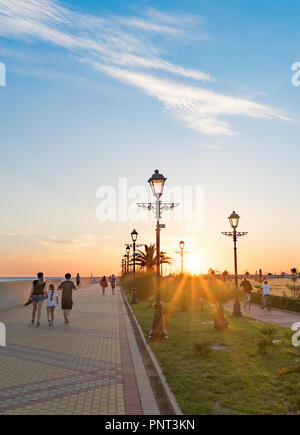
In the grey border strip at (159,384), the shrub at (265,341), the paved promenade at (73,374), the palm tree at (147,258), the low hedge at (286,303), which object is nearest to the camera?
the grey border strip at (159,384)

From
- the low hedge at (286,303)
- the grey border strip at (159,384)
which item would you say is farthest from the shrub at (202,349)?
the low hedge at (286,303)

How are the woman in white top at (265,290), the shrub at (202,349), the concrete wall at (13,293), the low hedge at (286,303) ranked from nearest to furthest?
the shrub at (202,349), the low hedge at (286,303), the woman in white top at (265,290), the concrete wall at (13,293)

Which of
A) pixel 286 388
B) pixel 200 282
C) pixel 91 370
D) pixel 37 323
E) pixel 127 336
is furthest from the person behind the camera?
pixel 200 282

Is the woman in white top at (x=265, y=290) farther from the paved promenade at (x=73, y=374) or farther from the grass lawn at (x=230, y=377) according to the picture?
the paved promenade at (x=73, y=374)

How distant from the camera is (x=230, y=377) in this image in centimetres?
748

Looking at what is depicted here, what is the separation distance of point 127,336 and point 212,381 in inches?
228

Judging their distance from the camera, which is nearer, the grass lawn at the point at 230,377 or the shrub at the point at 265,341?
the grass lawn at the point at 230,377

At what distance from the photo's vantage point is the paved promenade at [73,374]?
5836mm

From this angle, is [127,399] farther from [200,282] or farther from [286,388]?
[200,282]

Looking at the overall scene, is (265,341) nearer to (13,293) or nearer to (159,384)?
(159,384)

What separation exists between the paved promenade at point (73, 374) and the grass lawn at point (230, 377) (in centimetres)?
61
